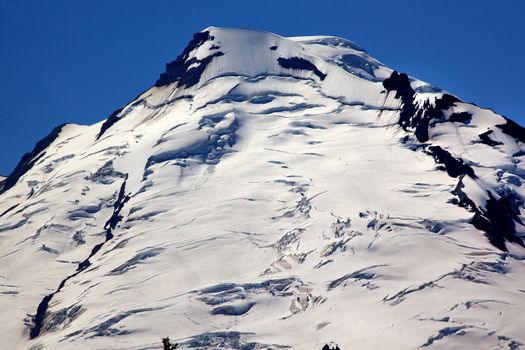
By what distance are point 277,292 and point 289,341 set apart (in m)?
16.8

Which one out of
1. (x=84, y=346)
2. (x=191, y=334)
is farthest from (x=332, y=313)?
(x=84, y=346)

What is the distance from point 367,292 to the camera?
192 meters

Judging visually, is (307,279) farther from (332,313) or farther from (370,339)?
(370,339)

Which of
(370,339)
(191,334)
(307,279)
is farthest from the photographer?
(307,279)

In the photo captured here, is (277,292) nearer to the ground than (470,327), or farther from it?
farther from it

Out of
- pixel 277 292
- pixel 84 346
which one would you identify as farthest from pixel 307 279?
pixel 84 346

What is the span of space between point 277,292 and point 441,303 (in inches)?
1015

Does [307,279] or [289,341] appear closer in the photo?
[289,341]

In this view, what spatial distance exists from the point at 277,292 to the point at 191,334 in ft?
53.3

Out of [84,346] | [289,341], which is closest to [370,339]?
[289,341]

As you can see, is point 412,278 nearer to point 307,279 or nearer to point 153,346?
point 307,279

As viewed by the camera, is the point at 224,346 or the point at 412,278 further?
the point at 412,278

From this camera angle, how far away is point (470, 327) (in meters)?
178

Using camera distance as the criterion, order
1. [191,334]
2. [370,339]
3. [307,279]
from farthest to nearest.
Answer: [307,279] < [191,334] < [370,339]
